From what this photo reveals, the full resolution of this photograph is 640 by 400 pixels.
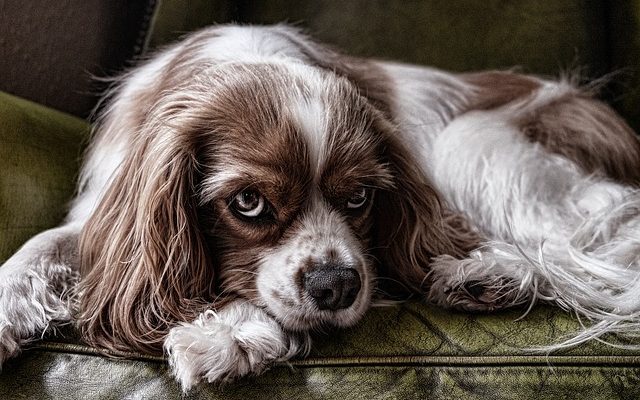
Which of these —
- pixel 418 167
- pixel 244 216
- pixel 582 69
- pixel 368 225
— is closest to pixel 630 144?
pixel 582 69

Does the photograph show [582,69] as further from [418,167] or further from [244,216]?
[244,216]

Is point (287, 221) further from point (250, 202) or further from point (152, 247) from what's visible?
point (152, 247)

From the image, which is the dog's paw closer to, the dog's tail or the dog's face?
the dog's face

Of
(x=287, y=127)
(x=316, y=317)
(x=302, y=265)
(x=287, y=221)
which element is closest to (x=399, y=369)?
(x=316, y=317)

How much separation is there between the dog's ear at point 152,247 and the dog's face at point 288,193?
6cm

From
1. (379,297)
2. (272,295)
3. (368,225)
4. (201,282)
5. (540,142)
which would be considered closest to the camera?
(272,295)

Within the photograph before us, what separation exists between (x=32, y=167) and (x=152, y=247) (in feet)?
2.15

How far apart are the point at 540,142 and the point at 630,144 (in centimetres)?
33

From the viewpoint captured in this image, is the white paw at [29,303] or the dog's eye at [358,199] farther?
the dog's eye at [358,199]

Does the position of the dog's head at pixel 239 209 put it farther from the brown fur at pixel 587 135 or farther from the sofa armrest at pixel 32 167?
the brown fur at pixel 587 135

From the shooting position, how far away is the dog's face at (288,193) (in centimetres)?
178

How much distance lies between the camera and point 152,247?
74.6 inches

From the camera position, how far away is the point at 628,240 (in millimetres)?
2100

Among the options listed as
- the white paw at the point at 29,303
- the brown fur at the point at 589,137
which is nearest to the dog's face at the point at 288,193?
the white paw at the point at 29,303
